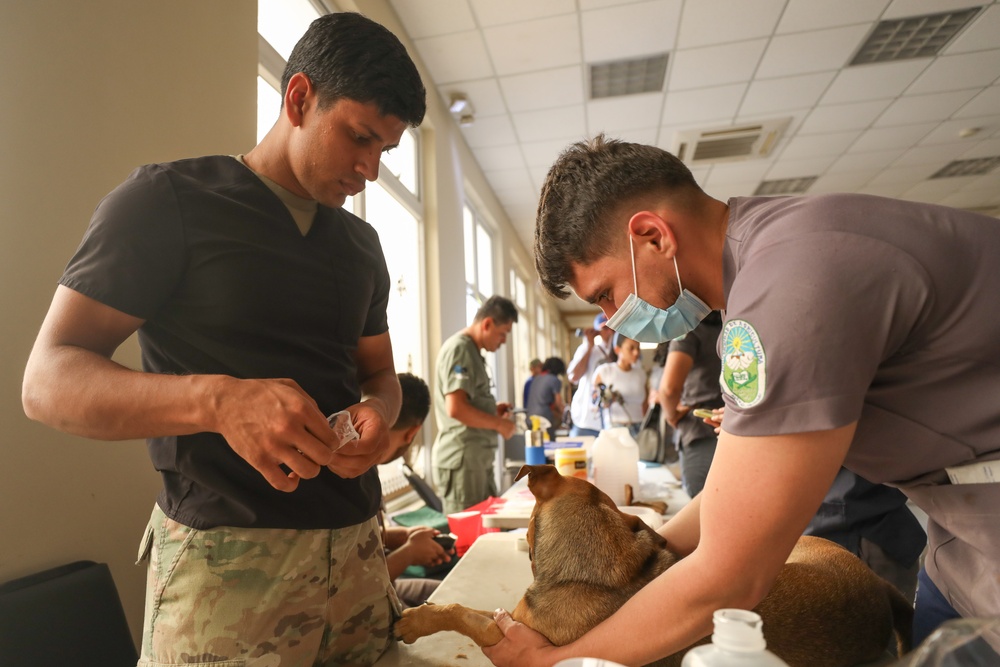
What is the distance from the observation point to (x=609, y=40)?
459 cm

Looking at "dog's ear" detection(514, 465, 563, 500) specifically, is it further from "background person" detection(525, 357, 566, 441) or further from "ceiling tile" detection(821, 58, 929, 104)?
"background person" detection(525, 357, 566, 441)

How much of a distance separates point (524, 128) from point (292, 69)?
5278 millimetres

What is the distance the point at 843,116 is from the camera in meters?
6.16

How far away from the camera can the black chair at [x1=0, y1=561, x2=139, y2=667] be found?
1170 millimetres

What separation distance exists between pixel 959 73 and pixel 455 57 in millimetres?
Result: 4771

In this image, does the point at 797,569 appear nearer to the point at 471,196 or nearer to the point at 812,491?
the point at 812,491

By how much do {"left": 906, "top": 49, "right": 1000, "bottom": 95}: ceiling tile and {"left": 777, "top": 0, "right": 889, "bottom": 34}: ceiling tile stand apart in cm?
135

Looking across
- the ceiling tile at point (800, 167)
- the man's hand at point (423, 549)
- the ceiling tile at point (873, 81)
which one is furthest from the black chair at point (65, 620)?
the ceiling tile at point (800, 167)

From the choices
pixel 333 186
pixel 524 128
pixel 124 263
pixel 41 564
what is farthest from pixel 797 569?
pixel 524 128

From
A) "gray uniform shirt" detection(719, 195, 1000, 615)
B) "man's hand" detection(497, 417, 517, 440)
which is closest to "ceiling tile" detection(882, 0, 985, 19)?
"man's hand" detection(497, 417, 517, 440)

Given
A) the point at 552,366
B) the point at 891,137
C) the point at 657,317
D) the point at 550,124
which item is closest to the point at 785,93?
the point at 891,137

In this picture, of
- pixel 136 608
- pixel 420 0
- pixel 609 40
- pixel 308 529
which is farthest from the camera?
pixel 609 40

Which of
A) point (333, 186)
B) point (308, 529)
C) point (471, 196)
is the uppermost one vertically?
point (471, 196)

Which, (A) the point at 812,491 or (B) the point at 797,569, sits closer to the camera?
A: (A) the point at 812,491
